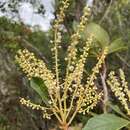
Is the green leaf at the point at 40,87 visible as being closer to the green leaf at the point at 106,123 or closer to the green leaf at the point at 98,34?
the green leaf at the point at 106,123

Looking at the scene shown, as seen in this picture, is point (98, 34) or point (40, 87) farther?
point (98, 34)

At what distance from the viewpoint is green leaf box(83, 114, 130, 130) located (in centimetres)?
224

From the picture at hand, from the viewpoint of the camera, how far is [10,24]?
491cm

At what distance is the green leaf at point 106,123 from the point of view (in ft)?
7.36

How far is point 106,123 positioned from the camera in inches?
89.6

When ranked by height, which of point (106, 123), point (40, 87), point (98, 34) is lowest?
Answer: point (106, 123)

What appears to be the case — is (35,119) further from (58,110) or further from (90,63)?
(58,110)

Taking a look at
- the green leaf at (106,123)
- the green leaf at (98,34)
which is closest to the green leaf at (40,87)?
the green leaf at (106,123)

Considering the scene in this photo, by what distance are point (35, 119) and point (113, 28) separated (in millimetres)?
890

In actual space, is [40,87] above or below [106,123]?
above

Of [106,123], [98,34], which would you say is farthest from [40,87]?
[98,34]

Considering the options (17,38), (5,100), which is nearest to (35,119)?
(5,100)

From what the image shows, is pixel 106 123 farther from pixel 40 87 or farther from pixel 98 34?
pixel 98 34

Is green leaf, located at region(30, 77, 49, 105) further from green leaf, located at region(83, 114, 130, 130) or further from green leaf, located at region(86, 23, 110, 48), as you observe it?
green leaf, located at region(86, 23, 110, 48)
